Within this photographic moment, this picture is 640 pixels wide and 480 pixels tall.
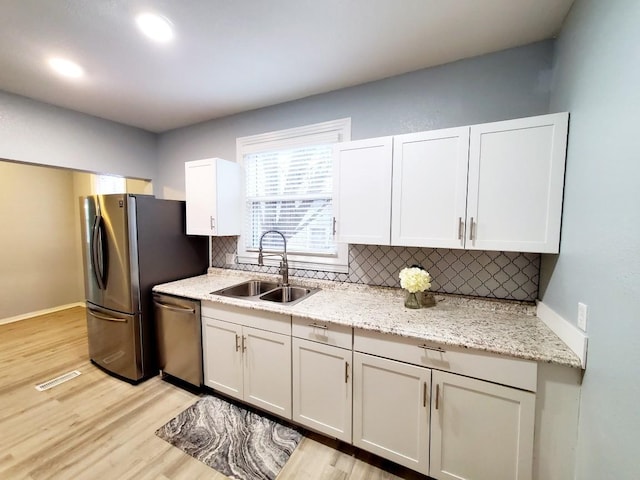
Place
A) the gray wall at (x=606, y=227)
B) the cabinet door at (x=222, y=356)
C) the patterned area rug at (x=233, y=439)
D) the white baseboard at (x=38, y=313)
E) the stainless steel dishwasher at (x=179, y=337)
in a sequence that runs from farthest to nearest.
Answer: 1. the white baseboard at (x=38, y=313)
2. the stainless steel dishwasher at (x=179, y=337)
3. the cabinet door at (x=222, y=356)
4. the patterned area rug at (x=233, y=439)
5. the gray wall at (x=606, y=227)

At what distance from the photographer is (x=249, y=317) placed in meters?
1.96

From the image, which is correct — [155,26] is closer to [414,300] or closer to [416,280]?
[416,280]

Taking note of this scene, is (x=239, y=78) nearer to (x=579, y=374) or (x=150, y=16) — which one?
Result: (x=150, y=16)

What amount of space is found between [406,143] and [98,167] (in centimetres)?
333

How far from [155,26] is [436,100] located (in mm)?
1919

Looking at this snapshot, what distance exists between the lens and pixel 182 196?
11.0 feet

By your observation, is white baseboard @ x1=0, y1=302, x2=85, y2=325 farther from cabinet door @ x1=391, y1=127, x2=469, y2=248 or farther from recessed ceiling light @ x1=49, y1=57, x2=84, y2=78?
cabinet door @ x1=391, y1=127, x2=469, y2=248

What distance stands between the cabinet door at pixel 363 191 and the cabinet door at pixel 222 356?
1.16m

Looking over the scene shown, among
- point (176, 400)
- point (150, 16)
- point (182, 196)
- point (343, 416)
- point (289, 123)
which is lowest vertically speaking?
point (176, 400)

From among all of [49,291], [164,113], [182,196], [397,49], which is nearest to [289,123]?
[397,49]

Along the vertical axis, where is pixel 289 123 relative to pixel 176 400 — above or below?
above

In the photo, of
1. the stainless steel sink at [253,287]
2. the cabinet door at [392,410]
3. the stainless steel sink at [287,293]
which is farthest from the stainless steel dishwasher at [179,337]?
the cabinet door at [392,410]

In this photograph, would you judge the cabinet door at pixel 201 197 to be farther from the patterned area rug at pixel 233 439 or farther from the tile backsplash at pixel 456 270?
the patterned area rug at pixel 233 439

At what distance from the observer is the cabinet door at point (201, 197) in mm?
2605
